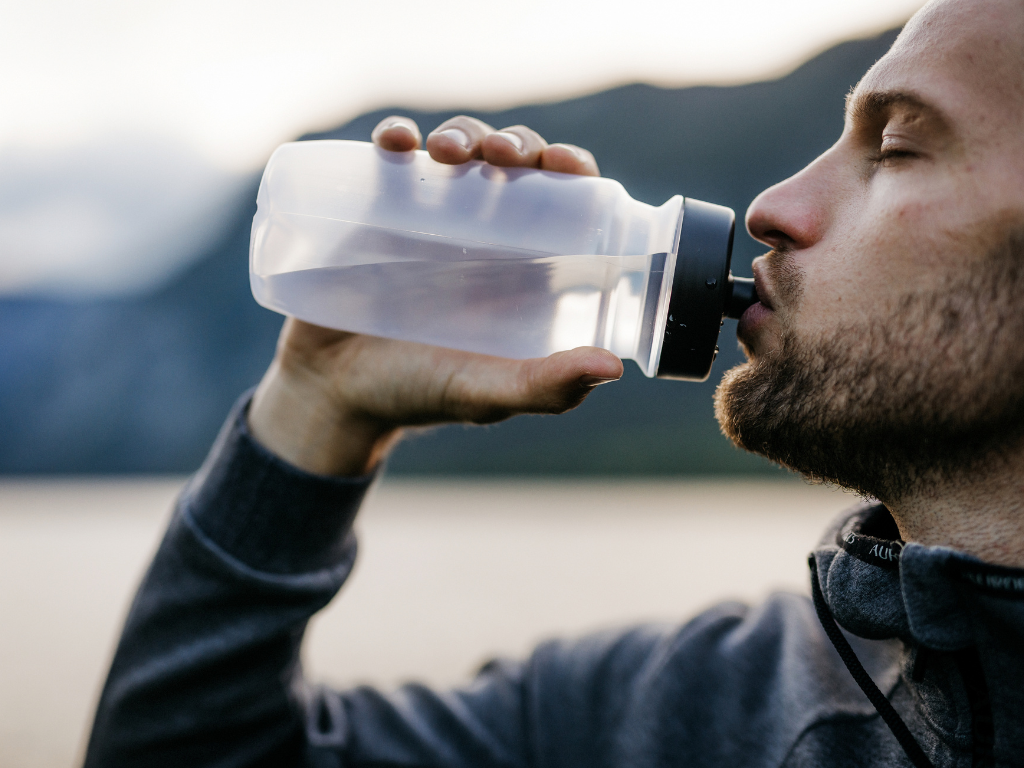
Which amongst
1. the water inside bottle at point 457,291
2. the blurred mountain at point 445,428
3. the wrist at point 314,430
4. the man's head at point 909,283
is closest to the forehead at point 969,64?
the man's head at point 909,283

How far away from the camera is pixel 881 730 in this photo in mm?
→ 812

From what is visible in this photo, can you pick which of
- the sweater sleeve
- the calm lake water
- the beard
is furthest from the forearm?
the beard

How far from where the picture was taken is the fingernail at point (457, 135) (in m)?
0.85

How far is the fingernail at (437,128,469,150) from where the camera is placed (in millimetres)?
854

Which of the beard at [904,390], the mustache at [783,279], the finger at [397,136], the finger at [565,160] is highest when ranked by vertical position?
the finger at [397,136]

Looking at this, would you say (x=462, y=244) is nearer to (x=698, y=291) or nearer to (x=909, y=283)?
(x=698, y=291)

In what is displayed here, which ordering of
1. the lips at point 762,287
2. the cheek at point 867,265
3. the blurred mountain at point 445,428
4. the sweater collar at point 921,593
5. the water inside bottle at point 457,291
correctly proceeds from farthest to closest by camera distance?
the blurred mountain at point 445,428 < the water inside bottle at point 457,291 < the lips at point 762,287 < the cheek at point 867,265 < the sweater collar at point 921,593

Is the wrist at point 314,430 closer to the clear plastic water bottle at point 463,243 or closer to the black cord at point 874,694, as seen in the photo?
the clear plastic water bottle at point 463,243

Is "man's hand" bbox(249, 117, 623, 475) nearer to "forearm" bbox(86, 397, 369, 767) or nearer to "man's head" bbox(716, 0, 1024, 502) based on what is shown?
"forearm" bbox(86, 397, 369, 767)

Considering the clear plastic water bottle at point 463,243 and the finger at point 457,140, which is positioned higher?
the finger at point 457,140

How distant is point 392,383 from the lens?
100cm

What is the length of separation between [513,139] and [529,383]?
30 centimetres

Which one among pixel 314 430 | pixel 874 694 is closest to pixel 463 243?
pixel 314 430

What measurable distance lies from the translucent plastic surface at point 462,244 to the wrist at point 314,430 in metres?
0.16
